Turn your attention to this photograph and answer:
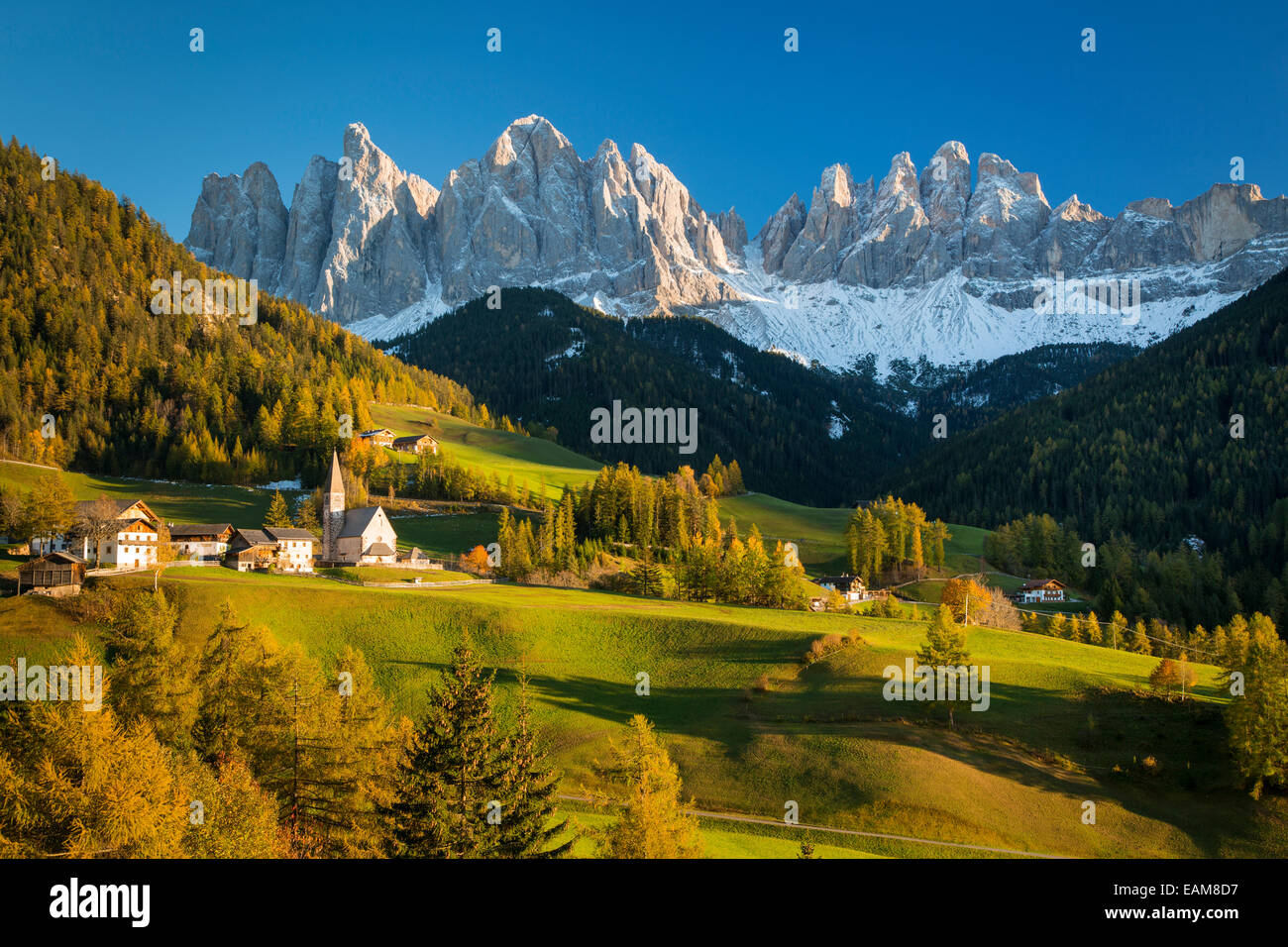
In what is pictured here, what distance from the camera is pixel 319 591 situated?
65188mm

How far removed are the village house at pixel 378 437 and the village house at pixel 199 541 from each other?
5999 centimetres

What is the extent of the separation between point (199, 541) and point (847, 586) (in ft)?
273

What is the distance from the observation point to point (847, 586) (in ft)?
370

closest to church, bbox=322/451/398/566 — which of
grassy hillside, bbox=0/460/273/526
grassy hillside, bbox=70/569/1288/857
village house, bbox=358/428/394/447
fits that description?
grassy hillside, bbox=0/460/273/526

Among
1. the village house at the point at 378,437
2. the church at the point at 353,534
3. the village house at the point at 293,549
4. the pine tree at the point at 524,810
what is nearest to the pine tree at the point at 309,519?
the church at the point at 353,534

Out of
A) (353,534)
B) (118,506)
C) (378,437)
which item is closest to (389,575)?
(353,534)

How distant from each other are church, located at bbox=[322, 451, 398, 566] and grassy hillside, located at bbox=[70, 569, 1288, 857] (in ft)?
60.0

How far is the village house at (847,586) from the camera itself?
104312 millimetres
